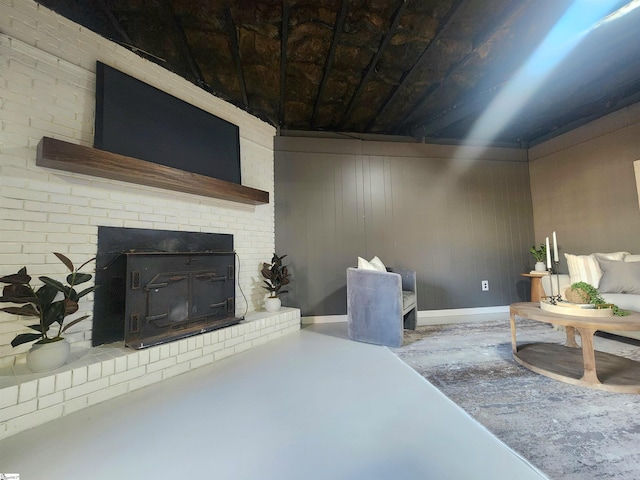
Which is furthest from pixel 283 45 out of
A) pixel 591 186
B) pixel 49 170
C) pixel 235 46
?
pixel 591 186

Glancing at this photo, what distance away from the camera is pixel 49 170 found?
5.60 ft

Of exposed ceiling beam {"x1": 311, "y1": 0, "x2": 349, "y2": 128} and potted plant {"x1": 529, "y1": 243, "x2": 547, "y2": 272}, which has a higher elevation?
exposed ceiling beam {"x1": 311, "y1": 0, "x2": 349, "y2": 128}

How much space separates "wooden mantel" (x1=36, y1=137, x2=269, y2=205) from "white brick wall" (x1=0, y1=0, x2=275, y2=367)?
13cm

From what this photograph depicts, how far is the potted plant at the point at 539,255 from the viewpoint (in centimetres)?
369

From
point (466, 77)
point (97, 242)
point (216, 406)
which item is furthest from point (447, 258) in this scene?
point (97, 242)

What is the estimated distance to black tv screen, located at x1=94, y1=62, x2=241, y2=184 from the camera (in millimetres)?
1936

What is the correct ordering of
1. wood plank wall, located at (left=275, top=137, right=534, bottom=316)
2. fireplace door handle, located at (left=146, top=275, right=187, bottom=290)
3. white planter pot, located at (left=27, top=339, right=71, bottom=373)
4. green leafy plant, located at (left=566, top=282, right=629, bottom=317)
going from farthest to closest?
wood plank wall, located at (left=275, top=137, right=534, bottom=316) → fireplace door handle, located at (left=146, top=275, right=187, bottom=290) → green leafy plant, located at (left=566, top=282, right=629, bottom=317) → white planter pot, located at (left=27, top=339, right=71, bottom=373)

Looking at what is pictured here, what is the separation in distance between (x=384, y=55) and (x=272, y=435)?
3236mm

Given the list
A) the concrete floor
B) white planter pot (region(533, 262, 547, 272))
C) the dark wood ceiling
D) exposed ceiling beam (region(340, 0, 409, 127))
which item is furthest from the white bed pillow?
exposed ceiling beam (region(340, 0, 409, 127))

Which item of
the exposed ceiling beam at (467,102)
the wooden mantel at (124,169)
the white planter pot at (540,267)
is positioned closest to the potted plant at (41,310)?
the wooden mantel at (124,169)

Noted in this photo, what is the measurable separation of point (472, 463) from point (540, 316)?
1.26m

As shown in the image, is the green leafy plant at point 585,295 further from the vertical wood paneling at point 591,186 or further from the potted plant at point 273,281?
the potted plant at point 273,281

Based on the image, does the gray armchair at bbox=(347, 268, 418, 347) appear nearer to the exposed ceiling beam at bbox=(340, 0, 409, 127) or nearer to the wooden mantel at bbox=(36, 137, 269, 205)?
the wooden mantel at bbox=(36, 137, 269, 205)

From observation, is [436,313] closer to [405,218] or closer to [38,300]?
[405,218]
